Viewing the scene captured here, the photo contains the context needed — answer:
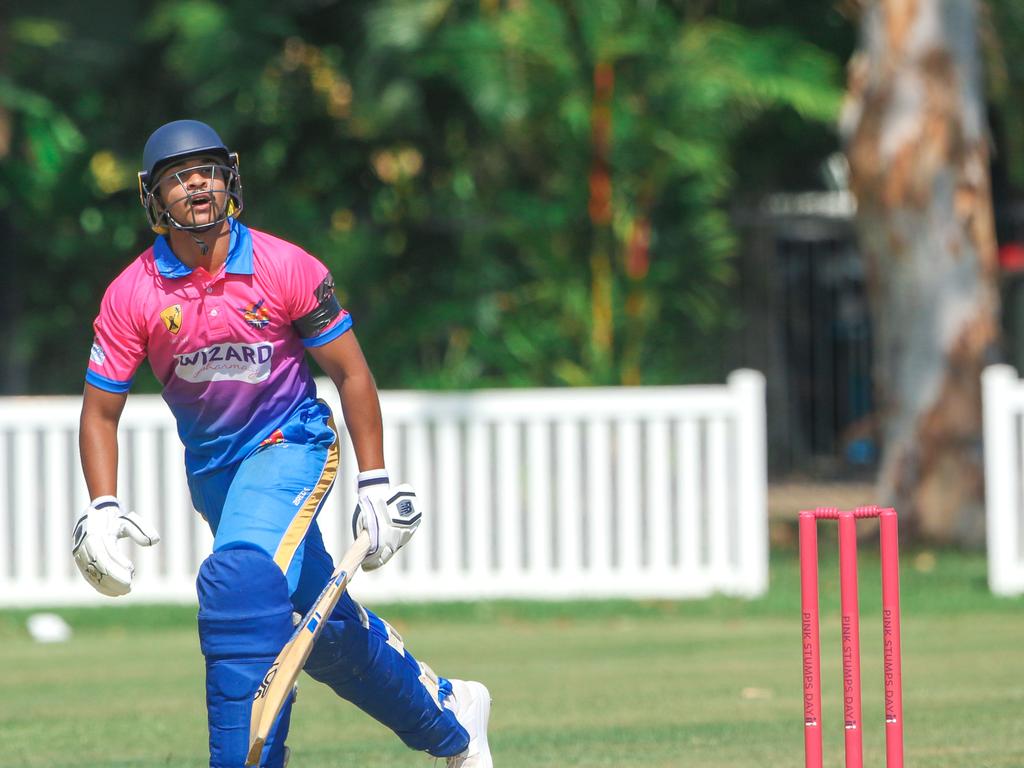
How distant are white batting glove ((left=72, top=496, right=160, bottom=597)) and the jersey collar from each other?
1.93ft

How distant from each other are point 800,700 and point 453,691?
2192 millimetres

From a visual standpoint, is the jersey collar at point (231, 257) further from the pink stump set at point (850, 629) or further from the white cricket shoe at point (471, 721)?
the pink stump set at point (850, 629)

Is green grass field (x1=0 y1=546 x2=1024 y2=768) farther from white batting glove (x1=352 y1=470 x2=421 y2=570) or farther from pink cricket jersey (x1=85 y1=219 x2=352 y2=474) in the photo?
pink cricket jersey (x1=85 y1=219 x2=352 y2=474)

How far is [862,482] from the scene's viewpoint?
17938 millimetres

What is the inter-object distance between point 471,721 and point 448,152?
10705 mm

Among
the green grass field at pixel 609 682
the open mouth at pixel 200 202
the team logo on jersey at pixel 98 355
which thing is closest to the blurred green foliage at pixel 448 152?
the green grass field at pixel 609 682

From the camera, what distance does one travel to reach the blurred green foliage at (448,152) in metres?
12.5

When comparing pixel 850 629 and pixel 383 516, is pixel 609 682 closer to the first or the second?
pixel 383 516

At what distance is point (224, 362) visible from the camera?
14.7 ft

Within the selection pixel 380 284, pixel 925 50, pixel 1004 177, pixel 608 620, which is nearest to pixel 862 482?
pixel 1004 177

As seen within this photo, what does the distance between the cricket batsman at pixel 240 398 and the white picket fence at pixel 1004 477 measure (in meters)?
5.65

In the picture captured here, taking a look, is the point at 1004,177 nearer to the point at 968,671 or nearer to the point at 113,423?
the point at 968,671

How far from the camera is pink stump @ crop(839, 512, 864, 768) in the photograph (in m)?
3.95

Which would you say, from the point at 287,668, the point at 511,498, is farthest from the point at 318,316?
the point at 511,498
